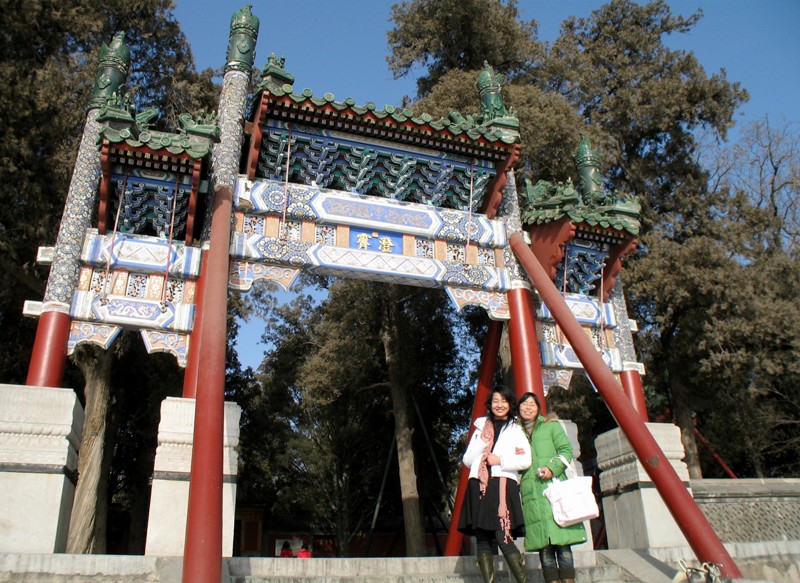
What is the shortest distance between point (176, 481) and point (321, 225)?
3.55 m

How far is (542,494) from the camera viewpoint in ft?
13.6

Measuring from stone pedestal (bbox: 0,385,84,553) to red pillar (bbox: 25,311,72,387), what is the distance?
0.62 metres

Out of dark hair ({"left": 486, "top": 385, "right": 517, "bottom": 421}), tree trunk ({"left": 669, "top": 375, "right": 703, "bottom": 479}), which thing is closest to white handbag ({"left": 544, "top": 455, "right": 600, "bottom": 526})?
dark hair ({"left": 486, "top": 385, "right": 517, "bottom": 421})

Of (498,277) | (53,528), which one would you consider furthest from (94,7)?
(53,528)

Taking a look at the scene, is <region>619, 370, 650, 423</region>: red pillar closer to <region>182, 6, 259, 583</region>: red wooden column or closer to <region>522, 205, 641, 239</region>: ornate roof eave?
<region>522, 205, 641, 239</region>: ornate roof eave

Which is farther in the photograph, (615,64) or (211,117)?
(615,64)

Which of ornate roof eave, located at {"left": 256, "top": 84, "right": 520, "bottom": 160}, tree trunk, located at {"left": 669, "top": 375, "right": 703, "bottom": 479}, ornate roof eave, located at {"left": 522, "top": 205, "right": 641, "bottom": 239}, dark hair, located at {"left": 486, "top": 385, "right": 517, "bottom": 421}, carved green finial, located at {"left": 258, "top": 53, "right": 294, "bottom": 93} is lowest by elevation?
dark hair, located at {"left": 486, "top": 385, "right": 517, "bottom": 421}

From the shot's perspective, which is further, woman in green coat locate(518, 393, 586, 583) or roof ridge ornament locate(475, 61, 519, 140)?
roof ridge ornament locate(475, 61, 519, 140)

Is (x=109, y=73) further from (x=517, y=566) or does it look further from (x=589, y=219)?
(x=517, y=566)

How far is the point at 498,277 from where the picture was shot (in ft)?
28.1

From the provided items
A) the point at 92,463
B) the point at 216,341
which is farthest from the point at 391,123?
the point at 92,463

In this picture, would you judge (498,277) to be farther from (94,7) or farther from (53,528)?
(94,7)

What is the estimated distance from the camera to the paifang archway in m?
7.10

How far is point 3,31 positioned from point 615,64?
12974 mm
